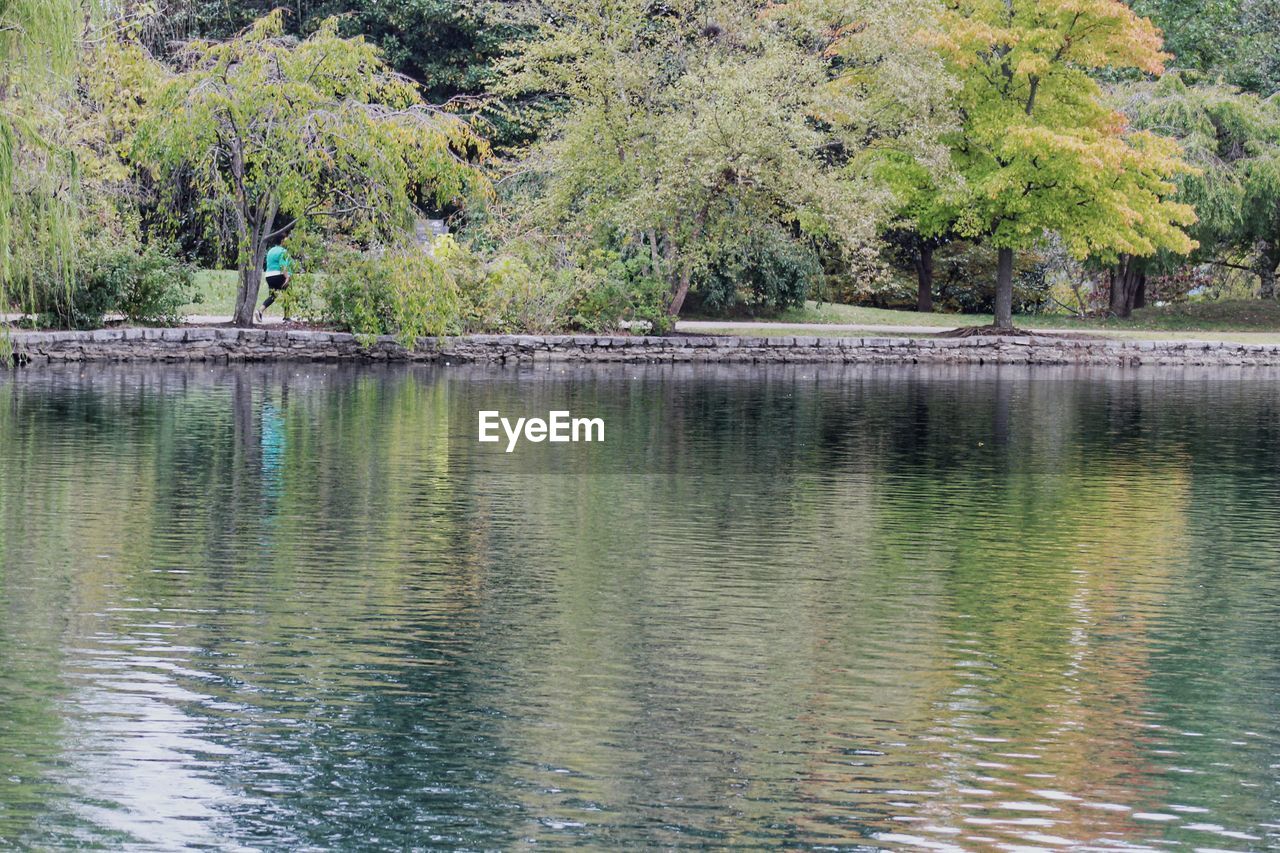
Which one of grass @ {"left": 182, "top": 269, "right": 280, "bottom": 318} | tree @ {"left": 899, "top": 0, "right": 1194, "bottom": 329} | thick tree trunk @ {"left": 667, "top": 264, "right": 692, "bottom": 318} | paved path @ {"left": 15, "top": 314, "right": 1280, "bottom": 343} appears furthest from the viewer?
paved path @ {"left": 15, "top": 314, "right": 1280, "bottom": 343}

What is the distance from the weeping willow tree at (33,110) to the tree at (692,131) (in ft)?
55.1

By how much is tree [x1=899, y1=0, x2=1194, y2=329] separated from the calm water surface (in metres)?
17.2

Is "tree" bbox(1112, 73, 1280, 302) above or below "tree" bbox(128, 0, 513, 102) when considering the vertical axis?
below

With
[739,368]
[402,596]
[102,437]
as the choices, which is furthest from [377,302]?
[402,596]

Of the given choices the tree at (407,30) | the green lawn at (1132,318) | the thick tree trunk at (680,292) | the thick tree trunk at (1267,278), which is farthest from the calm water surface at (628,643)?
the thick tree trunk at (1267,278)

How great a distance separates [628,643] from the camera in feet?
34.7

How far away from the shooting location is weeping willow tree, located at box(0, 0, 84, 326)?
17.1 metres

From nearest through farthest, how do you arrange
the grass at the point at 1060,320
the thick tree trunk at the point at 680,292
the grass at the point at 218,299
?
the grass at the point at 218,299, the thick tree trunk at the point at 680,292, the grass at the point at 1060,320

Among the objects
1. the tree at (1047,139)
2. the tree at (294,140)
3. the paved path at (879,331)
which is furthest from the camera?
the paved path at (879,331)

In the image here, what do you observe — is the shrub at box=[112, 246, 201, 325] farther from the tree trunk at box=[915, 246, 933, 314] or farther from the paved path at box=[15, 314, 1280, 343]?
the tree trunk at box=[915, 246, 933, 314]

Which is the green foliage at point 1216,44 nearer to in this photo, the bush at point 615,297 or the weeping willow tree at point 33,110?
the bush at point 615,297

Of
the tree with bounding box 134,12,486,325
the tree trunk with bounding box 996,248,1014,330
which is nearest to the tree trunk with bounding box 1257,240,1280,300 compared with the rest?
the tree trunk with bounding box 996,248,1014,330

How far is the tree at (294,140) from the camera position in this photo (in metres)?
30.3

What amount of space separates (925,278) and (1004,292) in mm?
6197
